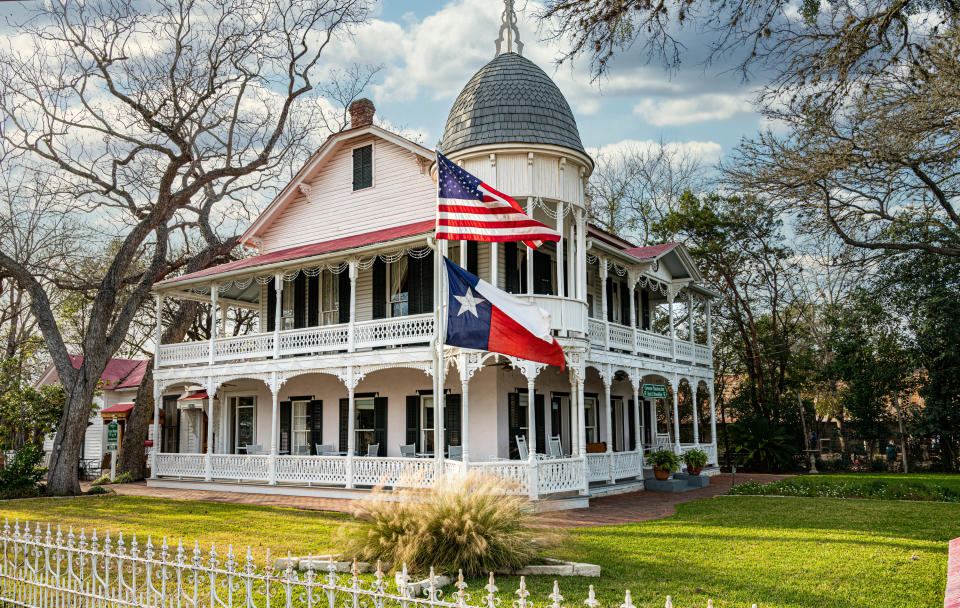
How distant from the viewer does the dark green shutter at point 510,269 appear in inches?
746

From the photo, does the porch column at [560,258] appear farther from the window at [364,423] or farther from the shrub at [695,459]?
the shrub at [695,459]

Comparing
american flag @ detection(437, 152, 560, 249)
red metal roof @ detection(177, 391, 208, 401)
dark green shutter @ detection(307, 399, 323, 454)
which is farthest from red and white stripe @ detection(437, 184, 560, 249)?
red metal roof @ detection(177, 391, 208, 401)

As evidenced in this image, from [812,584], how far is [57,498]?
739 inches

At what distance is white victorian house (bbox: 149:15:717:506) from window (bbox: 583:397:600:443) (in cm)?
9

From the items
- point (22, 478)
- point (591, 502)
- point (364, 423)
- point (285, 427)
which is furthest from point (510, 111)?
point (22, 478)

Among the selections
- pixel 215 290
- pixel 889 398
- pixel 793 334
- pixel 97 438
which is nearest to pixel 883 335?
pixel 889 398

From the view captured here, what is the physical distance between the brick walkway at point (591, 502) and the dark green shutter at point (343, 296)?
5.46 metres

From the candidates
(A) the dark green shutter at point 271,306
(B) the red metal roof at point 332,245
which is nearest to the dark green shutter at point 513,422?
(B) the red metal roof at point 332,245

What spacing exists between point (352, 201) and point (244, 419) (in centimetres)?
825

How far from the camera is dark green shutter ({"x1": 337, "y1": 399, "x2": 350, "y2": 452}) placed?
2122 cm

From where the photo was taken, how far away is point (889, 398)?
27.1 meters

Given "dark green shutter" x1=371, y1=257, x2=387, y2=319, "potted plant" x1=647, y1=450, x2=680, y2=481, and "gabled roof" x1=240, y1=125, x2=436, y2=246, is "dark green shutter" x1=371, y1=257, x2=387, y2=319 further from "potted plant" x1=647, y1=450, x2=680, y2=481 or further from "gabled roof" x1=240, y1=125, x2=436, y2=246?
"potted plant" x1=647, y1=450, x2=680, y2=481

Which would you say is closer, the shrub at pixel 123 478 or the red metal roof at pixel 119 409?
the shrub at pixel 123 478

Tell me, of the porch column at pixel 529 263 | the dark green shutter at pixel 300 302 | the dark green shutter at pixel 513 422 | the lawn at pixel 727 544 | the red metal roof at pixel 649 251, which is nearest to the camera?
the lawn at pixel 727 544
